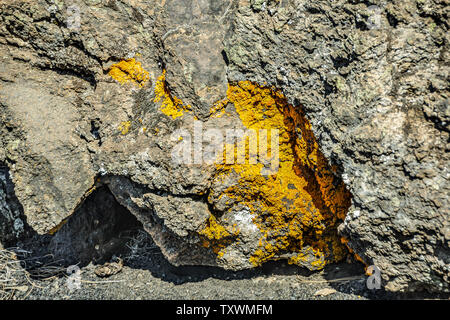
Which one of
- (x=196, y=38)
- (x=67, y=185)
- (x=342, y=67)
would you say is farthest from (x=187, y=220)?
(x=342, y=67)

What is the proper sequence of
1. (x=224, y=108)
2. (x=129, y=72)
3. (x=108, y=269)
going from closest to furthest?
(x=224, y=108)
(x=129, y=72)
(x=108, y=269)

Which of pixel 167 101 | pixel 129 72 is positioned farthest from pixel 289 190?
pixel 129 72

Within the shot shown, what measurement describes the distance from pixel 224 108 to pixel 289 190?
0.70 m

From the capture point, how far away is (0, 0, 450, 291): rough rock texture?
2.19 metres

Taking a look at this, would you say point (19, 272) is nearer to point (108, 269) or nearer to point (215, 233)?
point (108, 269)

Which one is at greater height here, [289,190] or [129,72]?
[129,72]

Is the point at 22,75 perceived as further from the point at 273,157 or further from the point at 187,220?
the point at 273,157

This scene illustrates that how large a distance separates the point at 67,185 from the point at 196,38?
4.23ft

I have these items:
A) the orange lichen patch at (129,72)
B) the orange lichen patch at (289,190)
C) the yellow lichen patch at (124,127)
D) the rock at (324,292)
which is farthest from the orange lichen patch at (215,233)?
the orange lichen patch at (129,72)

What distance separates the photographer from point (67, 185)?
2.76 metres

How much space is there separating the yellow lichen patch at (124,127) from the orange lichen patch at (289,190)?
66 cm

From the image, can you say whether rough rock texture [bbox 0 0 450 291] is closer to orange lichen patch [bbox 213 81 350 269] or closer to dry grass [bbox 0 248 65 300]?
orange lichen patch [bbox 213 81 350 269]

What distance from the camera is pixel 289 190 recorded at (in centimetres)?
276

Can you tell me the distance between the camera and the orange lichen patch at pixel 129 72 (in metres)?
2.73
